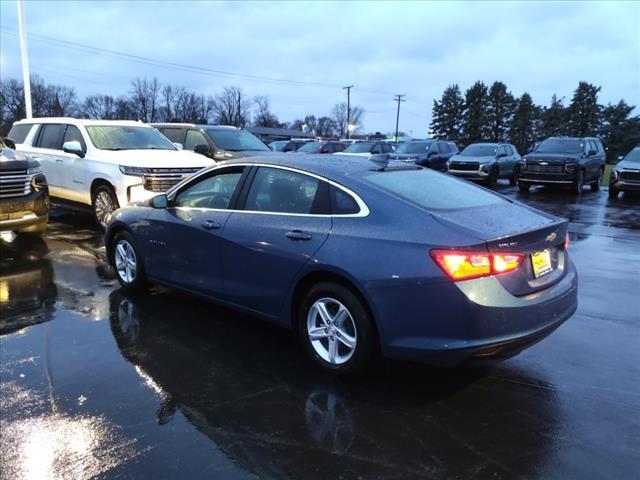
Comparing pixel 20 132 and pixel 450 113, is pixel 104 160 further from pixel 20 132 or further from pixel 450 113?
pixel 450 113

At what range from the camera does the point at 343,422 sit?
3.33 m

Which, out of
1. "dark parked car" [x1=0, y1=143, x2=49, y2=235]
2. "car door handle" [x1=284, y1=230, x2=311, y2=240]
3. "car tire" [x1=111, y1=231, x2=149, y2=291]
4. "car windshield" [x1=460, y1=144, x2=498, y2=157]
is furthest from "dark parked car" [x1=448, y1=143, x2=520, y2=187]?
"car door handle" [x1=284, y1=230, x2=311, y2=240]

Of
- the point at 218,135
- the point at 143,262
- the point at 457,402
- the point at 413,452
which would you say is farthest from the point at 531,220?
the point at 218,135

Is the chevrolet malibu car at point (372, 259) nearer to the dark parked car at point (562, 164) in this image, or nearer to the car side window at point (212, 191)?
the car side window at point (212, 191)

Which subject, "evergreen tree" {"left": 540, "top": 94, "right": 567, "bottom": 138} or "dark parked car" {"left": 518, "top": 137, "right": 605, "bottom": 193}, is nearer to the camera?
"dark parked car" {"left": 518, "top": 137, "right": 605, "bottom": 193}

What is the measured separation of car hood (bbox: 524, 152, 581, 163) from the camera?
704 inches

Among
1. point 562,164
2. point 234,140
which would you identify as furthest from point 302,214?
point 562,164

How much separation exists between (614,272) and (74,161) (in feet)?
30.2

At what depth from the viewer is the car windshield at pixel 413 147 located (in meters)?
23.2

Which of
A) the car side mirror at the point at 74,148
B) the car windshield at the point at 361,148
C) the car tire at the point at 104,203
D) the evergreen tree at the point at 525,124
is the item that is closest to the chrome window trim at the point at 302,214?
the car tire at the point at 104,203

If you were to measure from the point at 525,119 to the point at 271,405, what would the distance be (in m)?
73.1

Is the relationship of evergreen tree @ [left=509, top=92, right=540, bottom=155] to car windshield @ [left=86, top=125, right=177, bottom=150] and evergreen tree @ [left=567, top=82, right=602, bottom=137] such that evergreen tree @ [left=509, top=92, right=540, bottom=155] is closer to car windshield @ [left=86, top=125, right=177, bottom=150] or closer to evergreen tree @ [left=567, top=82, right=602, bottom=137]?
evergreen tree @ [left=567, top=82, right=602, bottom=137]

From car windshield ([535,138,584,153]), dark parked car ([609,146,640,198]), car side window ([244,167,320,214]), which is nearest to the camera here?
car side window ([244,167,320,214])

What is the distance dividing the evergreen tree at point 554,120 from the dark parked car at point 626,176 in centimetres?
4919
